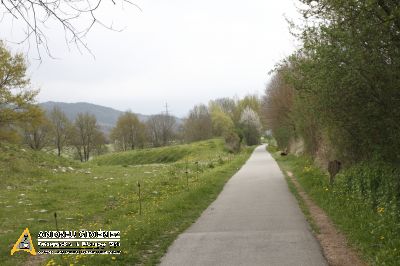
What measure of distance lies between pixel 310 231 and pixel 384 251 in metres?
2.74

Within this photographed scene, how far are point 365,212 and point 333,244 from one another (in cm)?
219

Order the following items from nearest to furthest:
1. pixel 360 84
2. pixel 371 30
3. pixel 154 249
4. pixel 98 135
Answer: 1. pixel 154 249
2. pixel 371 30
3. pixel 360 84
4. pixel 98 135

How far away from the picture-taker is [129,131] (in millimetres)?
93375

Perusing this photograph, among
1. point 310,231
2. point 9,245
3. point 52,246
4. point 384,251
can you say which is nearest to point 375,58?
point 310,231

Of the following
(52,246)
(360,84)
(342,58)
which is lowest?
(52,246)

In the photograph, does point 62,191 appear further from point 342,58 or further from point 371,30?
point 371,30

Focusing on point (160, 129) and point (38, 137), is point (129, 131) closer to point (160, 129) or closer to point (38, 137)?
point (160, 129)

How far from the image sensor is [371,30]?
10664 millimetres

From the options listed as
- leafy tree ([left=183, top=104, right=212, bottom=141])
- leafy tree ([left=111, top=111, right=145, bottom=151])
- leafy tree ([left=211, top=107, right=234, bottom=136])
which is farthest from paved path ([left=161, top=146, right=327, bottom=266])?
leafy tree ([left=183, top=104, right=212, bottom=141])

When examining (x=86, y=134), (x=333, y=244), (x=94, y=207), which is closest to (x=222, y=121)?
(x=86, y=134)

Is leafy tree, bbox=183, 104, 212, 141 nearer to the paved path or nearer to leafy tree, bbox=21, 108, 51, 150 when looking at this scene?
leafy tree, bbox=21, 108, 51, 150

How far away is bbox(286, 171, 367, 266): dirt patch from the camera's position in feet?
24.8

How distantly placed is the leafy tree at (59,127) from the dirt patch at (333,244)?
6506 cm

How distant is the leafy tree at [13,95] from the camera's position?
35.1 meters
